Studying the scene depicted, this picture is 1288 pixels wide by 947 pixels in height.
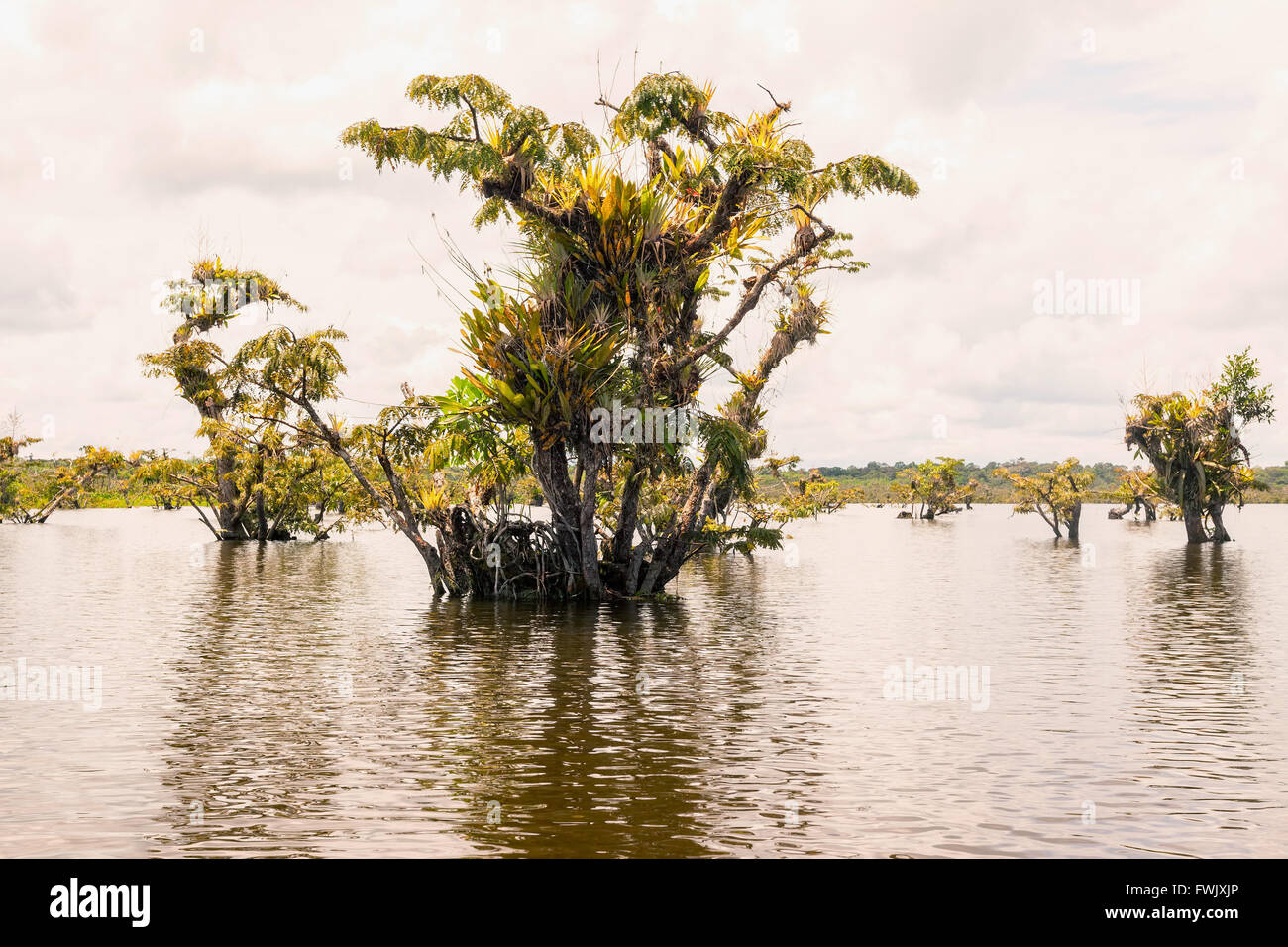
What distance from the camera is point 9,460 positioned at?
84.3m

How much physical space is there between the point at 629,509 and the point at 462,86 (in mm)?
11469

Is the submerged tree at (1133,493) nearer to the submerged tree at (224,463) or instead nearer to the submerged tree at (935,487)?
the submerged tree at (935,487)

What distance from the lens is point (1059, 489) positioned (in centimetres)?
6994

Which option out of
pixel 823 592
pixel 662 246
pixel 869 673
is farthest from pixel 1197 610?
pixel 662 246

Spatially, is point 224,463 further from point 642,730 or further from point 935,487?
point 935,487

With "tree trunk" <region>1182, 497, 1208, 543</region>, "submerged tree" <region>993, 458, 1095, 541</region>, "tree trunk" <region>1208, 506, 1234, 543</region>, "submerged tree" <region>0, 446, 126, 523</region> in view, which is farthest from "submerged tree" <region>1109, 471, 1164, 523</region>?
"submerged tree" <region>0, 446, 126, 523</region>

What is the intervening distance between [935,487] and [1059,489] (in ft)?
139

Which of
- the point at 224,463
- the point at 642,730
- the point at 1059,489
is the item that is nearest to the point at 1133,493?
the point at 1059,489

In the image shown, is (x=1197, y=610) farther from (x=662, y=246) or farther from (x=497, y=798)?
(x=497, y=798)

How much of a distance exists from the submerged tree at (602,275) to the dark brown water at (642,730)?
353 centimetres

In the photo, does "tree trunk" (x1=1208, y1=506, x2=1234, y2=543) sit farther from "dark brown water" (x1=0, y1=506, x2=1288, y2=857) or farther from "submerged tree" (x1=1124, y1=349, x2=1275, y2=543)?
"dark brown water" (x1=0, y1=506, x2=1288, y2=857)

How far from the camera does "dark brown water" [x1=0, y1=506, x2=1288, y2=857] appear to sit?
8367mm

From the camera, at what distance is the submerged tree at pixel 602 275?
2391 cm

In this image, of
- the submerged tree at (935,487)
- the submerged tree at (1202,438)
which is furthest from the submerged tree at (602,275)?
the submerged tree at (935,487)
